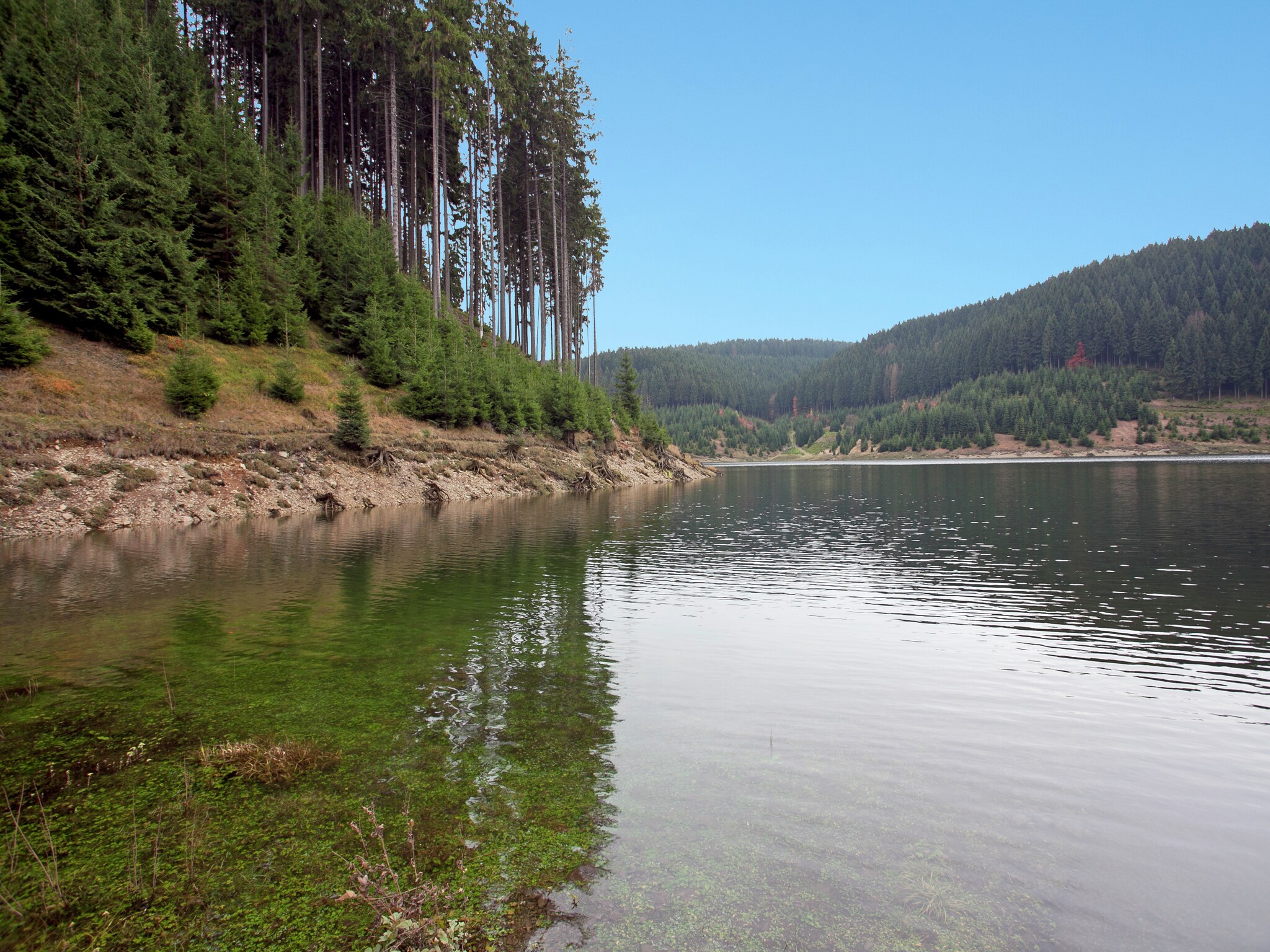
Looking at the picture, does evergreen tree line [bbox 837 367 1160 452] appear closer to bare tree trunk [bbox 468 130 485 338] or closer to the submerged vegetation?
bare tree trunk [bbox 468 130 485 338]

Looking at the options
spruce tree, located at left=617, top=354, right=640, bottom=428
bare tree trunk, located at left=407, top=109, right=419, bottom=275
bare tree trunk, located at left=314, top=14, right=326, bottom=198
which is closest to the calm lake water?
bare tree trunk, located at left=314, top=14, right=326, bottom=198

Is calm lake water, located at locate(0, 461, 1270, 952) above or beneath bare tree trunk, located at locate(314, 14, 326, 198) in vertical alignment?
beneath

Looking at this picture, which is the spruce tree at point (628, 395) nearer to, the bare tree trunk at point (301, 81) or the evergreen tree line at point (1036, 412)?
the bare tree trunk at point (301, 81)

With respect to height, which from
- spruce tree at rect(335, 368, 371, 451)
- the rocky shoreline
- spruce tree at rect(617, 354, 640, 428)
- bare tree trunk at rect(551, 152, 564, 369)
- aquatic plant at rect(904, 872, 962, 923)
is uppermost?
bare tree trunk at rect(551, 152, 564, 369)

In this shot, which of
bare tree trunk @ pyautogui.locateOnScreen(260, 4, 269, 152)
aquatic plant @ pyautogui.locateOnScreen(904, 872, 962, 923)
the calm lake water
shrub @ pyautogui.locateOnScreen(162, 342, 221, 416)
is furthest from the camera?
bare tree trunk @ pyautogui.locateOnScreen(260, 4, 269, 152)

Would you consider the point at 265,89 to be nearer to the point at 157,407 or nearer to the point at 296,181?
the point at 296,181

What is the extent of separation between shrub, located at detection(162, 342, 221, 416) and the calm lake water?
15.9m

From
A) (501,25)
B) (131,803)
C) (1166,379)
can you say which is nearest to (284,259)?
(501,25)

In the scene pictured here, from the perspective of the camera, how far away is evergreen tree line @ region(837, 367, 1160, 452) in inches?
6324

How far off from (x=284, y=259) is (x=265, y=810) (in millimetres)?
48165

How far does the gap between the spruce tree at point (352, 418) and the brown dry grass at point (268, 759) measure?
34.2 meters

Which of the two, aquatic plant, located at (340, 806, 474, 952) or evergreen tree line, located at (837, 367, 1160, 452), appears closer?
aquatic plant, located at (340, 806, 474, 952)

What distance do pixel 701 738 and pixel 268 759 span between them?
4794 mm

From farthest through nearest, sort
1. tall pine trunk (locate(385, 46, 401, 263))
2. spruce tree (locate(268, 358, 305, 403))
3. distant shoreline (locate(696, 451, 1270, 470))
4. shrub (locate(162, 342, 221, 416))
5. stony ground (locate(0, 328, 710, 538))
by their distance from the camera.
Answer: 1. distant shoreline (locate(696, 451, 1270, 470))
2. tall pine trunk (locate(385, 46, 401, 263))
3. spruce tree (locate(268, 358, 305, 403))
4. shrub (locate(162, 342, 221, 416))
5. stony ground (locate(0, 328, 710, 538))
